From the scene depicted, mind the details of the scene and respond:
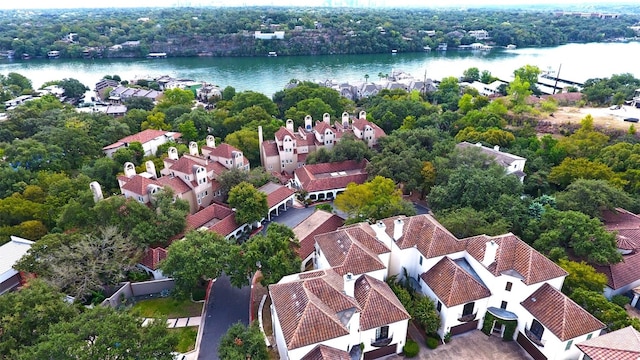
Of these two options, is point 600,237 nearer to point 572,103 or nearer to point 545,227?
point 545,227

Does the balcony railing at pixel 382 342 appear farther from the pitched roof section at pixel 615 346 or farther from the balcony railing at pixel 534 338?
the pitched roof section at pixel 615 346

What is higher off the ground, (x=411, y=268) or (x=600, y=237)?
(x=600, y=237)

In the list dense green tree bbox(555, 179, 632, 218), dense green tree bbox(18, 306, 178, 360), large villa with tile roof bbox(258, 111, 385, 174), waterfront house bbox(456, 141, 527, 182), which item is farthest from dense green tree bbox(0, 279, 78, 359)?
waterfront house bbox(456, 141, 527, 182)

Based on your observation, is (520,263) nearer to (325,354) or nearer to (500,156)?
(325,354)

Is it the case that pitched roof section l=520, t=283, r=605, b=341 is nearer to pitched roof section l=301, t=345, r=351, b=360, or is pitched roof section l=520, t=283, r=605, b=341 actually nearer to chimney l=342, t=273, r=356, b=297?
chimney l=342, t=273, r=356, b=297

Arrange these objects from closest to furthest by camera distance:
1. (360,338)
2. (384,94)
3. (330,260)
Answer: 1. (360,338)
2. (330,260)
3. (384,94)

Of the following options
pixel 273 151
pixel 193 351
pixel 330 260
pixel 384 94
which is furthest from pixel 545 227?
pixel 384 94
